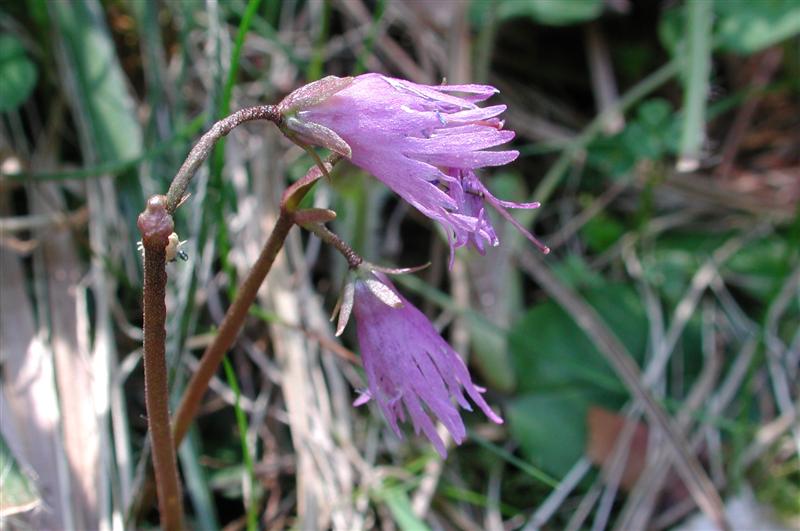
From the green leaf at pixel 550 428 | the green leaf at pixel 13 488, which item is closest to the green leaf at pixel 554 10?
the green leaf at pixel 550 428

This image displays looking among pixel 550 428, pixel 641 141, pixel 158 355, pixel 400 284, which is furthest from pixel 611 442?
pixel 158 355

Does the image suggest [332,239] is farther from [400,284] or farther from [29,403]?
[400,284]

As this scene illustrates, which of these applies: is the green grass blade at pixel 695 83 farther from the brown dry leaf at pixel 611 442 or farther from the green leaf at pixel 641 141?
the brown dry leaf at pixel 611 442

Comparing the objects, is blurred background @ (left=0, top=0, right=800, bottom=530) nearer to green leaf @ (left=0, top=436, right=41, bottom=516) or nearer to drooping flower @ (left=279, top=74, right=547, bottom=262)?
green leaf @ (left=0, top=436, right=41, bottom=516)

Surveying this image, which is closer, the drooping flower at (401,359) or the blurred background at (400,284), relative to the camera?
the drooping flower at (401,359)

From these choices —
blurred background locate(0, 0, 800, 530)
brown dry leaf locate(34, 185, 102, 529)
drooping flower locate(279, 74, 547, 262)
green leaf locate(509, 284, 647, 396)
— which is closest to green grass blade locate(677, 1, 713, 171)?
blurred background locate(0, 0, 800, 530)

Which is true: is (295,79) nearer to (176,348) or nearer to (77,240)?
(77,240)
